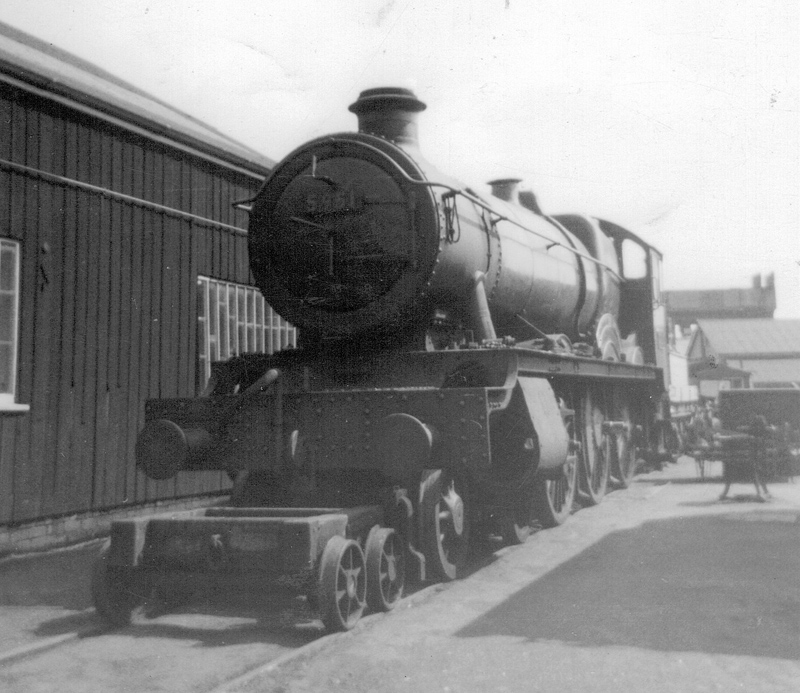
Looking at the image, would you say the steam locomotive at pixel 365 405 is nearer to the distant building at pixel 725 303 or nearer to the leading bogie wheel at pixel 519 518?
the leading bogie wheel at pixel 519 518

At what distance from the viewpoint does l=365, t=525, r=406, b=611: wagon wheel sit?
207 inches

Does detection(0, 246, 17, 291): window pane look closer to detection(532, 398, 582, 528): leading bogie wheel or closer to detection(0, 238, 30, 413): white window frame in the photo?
detection(0, 238, 30, 413): white window frame

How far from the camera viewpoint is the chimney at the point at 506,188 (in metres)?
9.05

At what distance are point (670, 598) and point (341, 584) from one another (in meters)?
2.10

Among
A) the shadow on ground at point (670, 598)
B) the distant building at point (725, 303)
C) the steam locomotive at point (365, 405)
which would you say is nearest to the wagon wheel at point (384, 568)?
the steam locomotive at point (365, 405)

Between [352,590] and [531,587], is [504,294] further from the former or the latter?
[352,590]

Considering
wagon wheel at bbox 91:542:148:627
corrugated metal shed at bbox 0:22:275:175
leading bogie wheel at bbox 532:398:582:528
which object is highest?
corrugated metal shed at bbox 0:22:275:175

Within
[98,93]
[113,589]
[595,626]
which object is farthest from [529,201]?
[113,589]

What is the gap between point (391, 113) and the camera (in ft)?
22.1

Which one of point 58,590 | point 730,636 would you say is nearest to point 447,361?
point 730,636

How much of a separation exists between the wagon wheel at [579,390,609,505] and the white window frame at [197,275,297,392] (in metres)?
3.39

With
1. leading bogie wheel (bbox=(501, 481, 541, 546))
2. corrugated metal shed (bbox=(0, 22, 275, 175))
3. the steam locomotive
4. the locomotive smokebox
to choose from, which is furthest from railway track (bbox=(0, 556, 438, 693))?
corrugated metal shed (bbox=(0, 22, 275, 175))

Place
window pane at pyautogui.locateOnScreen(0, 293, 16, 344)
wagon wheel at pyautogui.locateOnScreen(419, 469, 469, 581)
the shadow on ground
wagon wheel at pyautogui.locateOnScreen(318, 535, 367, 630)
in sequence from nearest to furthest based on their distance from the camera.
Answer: the shadow on ground → wagon wheel at pyautogui.locateOnScreen(318, 535, 367, 630) → wagon wheel at pyautogui.locateOnScreen(419, 469, 469, 581) → window pane at pyautogui.locateOnScreen(0, 293, 16, 344)

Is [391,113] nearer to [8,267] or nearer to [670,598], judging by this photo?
[8,267]
